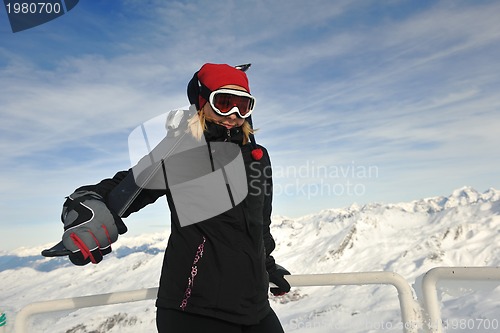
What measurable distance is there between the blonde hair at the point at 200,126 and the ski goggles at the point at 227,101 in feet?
0.25

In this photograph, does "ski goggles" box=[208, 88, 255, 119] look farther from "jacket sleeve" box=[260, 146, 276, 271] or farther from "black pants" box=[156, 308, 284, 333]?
"black pants" box=[156, 308, 284, 333]

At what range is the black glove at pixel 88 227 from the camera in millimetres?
1657

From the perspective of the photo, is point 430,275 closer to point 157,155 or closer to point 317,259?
point 157,155

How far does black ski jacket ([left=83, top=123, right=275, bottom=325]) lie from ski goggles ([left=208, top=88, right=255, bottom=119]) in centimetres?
53

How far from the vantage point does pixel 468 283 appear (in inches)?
80.0

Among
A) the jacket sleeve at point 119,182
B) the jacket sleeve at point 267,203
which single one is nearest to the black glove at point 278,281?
the jacket sleeve at point 267,203

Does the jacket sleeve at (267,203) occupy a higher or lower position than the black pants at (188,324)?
higher

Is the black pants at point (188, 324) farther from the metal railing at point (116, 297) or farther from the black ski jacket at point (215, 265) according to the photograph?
the metal railing at point (116, 297)

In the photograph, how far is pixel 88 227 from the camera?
170 centimetres

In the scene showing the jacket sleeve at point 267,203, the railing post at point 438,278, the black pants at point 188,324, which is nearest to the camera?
Result: the black pants at point 188,324

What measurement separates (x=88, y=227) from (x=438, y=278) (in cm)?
182

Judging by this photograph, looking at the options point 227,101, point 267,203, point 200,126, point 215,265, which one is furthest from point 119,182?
point 267,203

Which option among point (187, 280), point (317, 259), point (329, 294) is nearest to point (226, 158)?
point (187, 280)

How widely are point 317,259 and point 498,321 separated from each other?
139m
